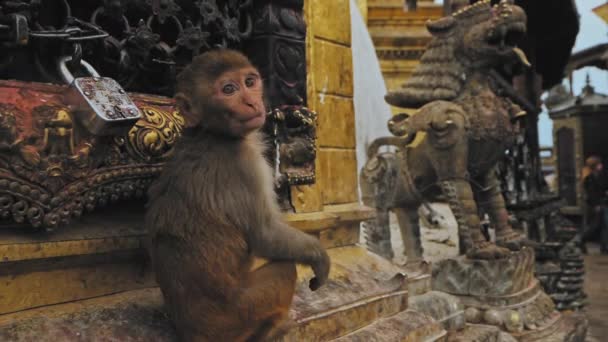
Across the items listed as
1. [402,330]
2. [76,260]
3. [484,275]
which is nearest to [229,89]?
[76,260]

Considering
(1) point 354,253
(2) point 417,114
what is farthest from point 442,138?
(1) point 354,253

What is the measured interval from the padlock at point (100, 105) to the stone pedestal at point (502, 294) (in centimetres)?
264

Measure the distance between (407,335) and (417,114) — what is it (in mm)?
→ 1761

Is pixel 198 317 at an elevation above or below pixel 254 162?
below

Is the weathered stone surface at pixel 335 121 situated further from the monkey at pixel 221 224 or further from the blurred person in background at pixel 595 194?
the blurred person in background at pixel 595 194

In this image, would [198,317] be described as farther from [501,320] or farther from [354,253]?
[501,320]

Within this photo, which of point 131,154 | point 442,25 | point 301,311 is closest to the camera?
point 131,154

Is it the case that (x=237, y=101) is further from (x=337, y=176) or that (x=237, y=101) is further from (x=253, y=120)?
(x=337, y=176)

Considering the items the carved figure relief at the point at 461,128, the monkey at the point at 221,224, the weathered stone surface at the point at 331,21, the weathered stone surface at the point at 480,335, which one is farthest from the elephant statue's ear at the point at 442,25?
the monkey at the point at 221,224

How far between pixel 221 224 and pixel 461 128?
2.45 meters

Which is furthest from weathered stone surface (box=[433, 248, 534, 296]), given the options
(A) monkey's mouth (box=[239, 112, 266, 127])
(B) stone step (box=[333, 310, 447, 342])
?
(A) monkey's mouth (box=[239, 112, 266, 127])

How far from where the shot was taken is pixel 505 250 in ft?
11.9

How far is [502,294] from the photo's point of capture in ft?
11.8

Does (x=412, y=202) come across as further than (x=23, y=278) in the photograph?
Yes
